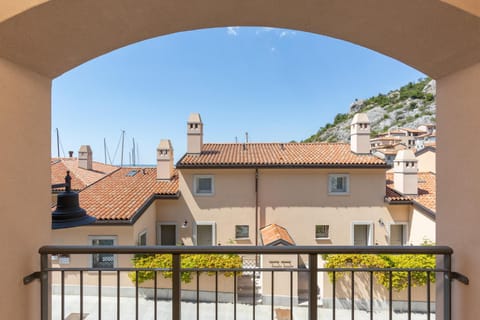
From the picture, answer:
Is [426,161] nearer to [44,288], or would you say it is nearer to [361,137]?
[361,137]

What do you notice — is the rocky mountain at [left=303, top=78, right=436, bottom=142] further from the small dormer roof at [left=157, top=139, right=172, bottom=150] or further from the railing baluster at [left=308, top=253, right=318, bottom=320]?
the railing baluster at [left=308, top=253, right=318, bottom=320]

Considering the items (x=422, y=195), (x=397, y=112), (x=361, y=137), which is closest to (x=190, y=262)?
(x=361, y=137)

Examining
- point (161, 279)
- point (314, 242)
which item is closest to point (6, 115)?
point (161, 279)

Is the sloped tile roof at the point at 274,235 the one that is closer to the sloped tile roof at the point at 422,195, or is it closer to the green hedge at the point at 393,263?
the green hedge at the point at 393,263

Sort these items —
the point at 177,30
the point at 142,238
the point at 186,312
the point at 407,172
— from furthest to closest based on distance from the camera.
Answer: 1. the point at 407,172
2. the point at 142,238
3. the point at 186,312
4. the point at 177,30

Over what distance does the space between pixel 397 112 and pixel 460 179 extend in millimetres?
43950

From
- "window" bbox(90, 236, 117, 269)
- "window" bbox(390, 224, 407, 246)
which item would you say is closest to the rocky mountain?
"window" bbox(390, 224, 407, 246)

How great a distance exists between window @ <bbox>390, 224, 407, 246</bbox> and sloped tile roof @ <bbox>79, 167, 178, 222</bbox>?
812 centimetres

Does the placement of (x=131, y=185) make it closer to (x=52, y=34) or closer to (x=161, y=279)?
(x=161, y=279)

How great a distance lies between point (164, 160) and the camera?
9055mm

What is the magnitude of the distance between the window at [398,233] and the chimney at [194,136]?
7.83 metres

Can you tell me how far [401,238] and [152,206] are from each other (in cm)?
922

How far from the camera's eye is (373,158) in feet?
28.2

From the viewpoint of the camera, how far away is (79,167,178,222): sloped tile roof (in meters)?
6.75
